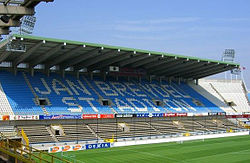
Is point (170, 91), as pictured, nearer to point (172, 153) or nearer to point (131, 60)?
point (131, 60)

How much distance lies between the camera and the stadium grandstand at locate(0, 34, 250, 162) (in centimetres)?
3916

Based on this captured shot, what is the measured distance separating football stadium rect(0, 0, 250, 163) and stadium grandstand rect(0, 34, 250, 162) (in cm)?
12

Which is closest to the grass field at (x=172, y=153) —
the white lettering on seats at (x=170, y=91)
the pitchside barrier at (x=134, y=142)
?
the pitchside barrier at (x=134, y=142)

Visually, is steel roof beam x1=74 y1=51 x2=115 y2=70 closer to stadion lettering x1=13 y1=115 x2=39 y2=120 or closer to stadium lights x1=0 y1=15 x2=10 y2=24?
stadion lettering x1=13 y1=115 x2=39 y2=120

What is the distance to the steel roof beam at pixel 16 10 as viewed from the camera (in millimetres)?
14227

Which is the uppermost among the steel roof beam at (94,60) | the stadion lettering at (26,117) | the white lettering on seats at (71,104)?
the steel roof beam at (94,60)

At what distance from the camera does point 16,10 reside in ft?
48.0

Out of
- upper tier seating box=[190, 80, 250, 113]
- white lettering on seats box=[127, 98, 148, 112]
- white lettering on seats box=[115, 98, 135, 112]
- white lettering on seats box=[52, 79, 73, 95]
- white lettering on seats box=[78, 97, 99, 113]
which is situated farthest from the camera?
upper tier seating box=[190, 80, 250, 113]

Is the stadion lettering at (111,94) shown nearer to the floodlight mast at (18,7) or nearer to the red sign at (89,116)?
the red sign at (89,116)

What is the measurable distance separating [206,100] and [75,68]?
26.2m

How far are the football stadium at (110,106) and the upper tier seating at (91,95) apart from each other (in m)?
0.13

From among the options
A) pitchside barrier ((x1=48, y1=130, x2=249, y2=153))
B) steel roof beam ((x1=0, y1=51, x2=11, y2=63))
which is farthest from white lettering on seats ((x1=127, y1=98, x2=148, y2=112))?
steel roof beam ((x1=0, y1=51, x2=11, y2=63))

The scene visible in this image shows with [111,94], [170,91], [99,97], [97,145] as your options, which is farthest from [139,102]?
[97,145]

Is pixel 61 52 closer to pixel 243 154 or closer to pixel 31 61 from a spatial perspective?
pixel 31 61
